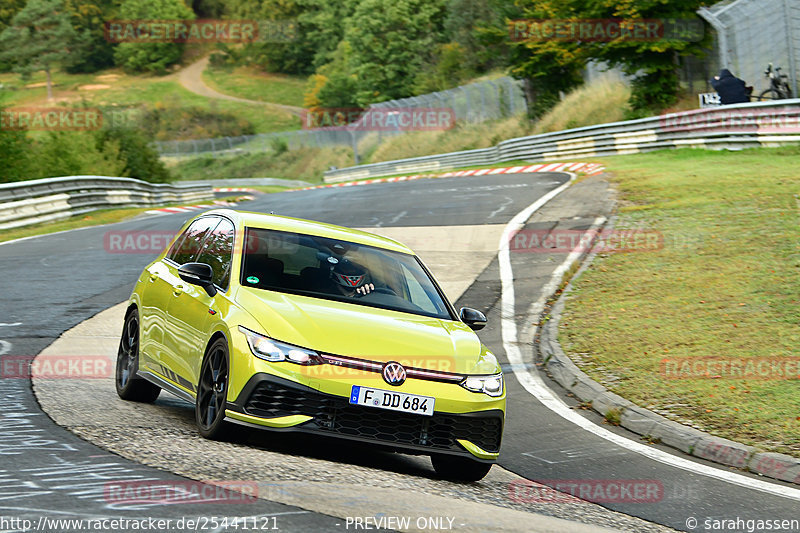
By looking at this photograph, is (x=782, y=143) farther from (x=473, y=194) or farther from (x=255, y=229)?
(x=255, y=229)

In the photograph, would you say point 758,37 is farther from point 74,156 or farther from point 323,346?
point 323,346

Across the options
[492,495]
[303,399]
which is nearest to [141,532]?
[303,399]

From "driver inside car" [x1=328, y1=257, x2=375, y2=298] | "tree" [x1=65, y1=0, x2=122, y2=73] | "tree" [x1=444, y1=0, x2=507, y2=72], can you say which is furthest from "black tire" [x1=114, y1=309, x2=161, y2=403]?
"tree" [x1=65, y1=0, x2=122, y2=73]

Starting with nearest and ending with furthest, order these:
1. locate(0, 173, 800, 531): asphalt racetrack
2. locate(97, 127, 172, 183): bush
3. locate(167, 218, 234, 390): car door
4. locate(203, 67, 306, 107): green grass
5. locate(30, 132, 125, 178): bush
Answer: locate(0, 173, 800, 531): asphalt racetrack, locate(167, 218, 234, 390): car door, locate(30, 132, 125, 178): bush, locate(97, 127, 172, 183): bush, locate(203, 67, 306, 107): green grass

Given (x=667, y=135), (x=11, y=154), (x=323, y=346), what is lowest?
(x=323, y=346)

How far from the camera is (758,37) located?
107 ft

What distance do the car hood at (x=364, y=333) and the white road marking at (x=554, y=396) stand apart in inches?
72.0

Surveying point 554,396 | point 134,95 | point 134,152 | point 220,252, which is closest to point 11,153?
point 134,152

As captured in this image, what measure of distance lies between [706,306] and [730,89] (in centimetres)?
2090

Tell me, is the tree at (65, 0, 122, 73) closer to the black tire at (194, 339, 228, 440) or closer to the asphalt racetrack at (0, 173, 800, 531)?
the asphalt racetrack at (0, 173, 800, 531)

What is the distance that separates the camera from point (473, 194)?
A: 1122 inches

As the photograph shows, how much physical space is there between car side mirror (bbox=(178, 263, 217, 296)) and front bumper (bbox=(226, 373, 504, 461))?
1.25m

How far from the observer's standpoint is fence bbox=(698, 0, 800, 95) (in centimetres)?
3119

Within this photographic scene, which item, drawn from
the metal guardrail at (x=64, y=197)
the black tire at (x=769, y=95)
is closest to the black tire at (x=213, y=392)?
the metal guardrail at (x=64, y=197)
